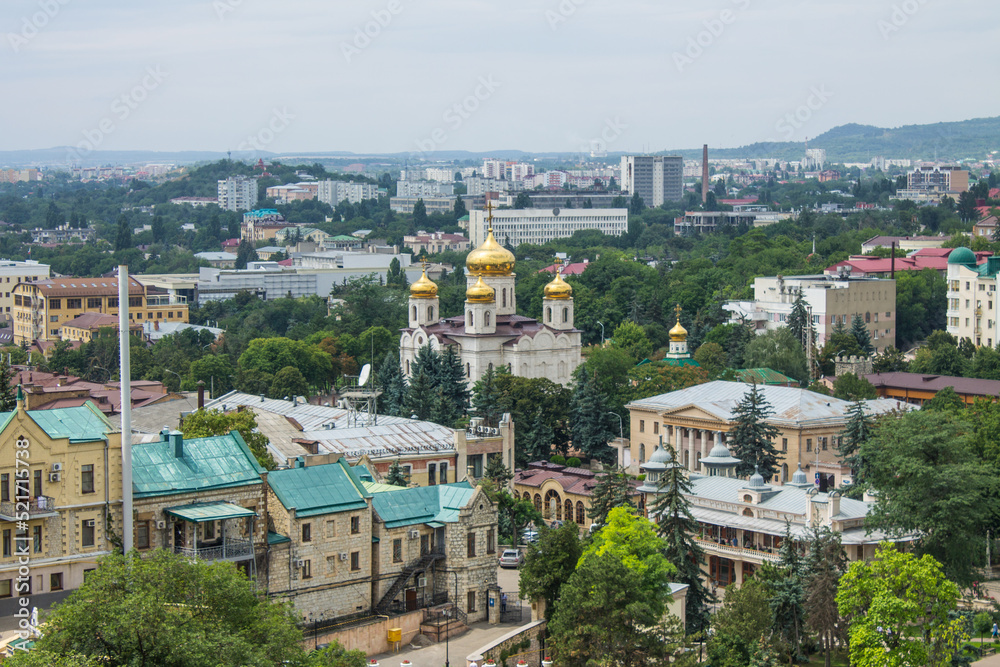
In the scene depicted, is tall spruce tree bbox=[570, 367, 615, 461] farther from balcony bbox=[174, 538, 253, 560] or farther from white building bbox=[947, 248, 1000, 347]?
white building bbox=[947, 248, 1000, 347]

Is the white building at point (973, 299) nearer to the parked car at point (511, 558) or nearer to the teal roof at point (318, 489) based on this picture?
the parked car at point (511, 558)

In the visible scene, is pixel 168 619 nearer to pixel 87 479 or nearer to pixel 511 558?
pixel 87 479

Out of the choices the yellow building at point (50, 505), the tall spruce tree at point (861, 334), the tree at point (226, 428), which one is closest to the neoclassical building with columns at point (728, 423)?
the tree at point (226, 428)

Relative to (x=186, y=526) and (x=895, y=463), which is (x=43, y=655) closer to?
(x=186, y=526)

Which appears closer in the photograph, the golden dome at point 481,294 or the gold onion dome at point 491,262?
the golden dome at point 481,294

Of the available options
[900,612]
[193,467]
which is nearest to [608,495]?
[900,612]

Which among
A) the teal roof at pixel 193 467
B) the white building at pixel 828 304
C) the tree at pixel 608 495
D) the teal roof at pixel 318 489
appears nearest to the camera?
the teal roof at pixel 193 467
